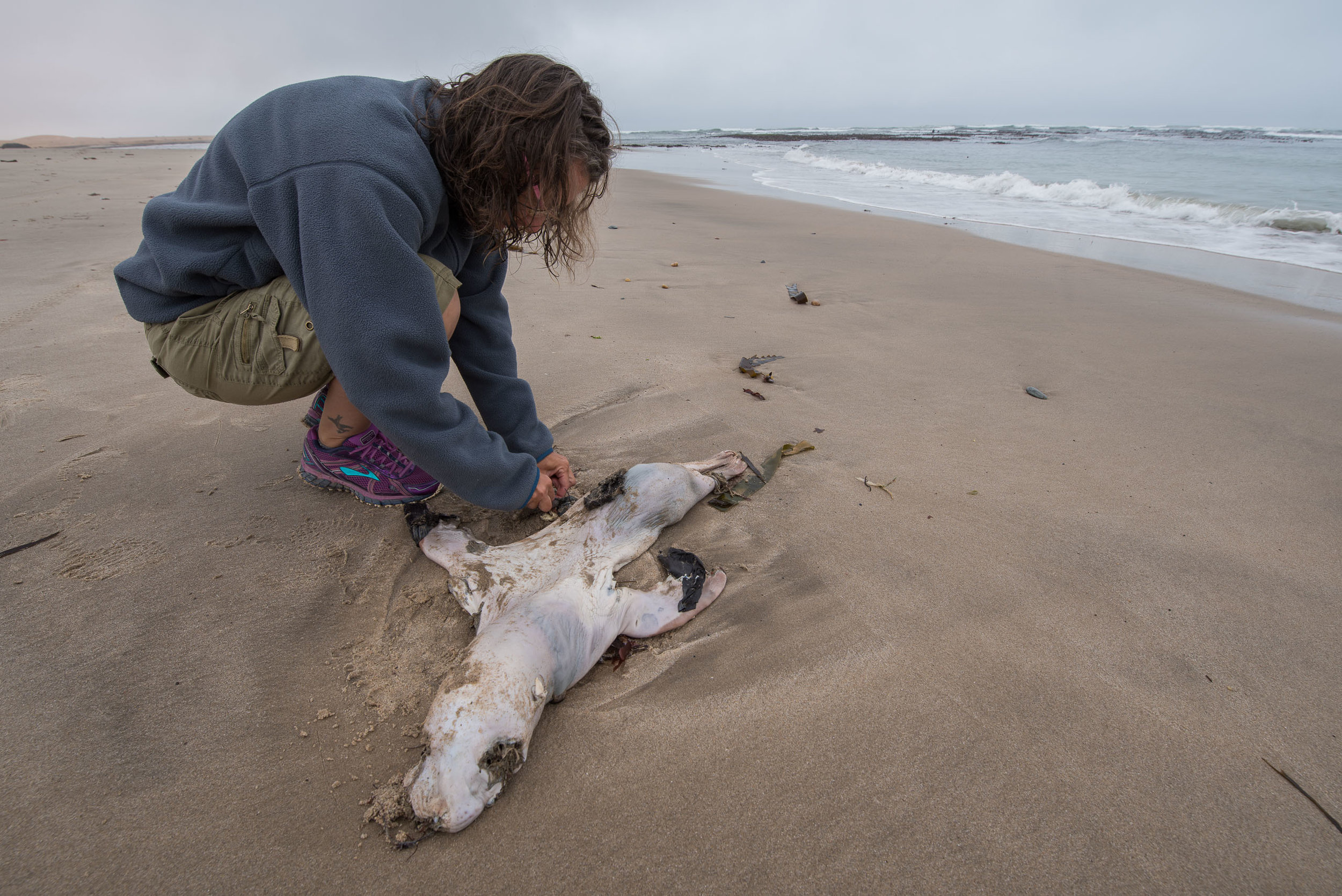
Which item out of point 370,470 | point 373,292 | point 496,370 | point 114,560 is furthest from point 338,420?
point 373,292

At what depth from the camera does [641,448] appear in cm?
267

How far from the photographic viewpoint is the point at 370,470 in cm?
222

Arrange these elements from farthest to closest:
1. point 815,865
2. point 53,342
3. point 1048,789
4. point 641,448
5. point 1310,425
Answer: point 53,342
point 1310,425
point 641,448
point 1048,789
point 815,865

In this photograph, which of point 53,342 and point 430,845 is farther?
point 53,342

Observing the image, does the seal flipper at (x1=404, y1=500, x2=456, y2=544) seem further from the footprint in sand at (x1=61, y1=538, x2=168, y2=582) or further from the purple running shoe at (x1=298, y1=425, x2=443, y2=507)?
the footprint in sand at (x1=61, y1=538, x2=168, y2=582)

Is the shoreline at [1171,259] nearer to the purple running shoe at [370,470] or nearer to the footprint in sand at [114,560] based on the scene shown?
the purple running shoe at [370,470]

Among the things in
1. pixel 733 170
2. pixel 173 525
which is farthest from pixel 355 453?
pixel 733 170

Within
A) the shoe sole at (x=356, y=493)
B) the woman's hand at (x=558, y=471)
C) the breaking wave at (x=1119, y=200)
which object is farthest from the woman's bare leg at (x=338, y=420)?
the breaking wave at (x=1119, y=200)

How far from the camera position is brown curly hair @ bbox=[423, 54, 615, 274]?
59.0 inches

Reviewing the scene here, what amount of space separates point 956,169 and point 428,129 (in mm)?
17641

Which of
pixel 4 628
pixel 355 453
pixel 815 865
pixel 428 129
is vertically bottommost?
pixel 815 865

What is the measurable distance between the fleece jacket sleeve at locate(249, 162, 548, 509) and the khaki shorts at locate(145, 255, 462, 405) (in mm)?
285

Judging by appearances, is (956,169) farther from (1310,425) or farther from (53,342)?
(53,342)

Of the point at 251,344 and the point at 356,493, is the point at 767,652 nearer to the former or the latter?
the point at 356,493
